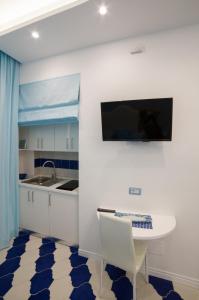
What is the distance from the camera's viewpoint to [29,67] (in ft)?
8.67

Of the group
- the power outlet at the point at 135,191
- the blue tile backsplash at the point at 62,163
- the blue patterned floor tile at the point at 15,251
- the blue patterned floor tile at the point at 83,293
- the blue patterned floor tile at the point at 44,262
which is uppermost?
the blue tile backsplash at the point at 62,163

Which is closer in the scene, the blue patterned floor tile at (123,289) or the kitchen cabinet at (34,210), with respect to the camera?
the blue patterned floor tile at (123,289)

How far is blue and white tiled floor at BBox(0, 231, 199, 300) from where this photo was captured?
1.68 m

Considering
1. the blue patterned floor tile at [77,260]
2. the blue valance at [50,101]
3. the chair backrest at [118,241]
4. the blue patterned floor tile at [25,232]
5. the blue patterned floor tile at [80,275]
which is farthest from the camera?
the blue patterned floor tile at [25,232]

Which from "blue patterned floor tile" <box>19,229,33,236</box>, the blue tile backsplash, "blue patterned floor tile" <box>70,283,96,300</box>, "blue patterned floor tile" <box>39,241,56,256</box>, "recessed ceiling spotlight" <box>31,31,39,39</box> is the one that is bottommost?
"blue patterned floor tile" <box>70,283,96,300</box>

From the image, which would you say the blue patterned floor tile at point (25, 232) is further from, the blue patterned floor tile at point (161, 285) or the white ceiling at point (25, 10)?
the white ceiling at point (25, 10)

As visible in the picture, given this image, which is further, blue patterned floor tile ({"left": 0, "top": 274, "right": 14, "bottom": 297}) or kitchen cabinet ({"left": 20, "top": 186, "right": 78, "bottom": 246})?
kitchen cabinet ({"left": 20, "top": 186, "right": 78, "bottom": 246})

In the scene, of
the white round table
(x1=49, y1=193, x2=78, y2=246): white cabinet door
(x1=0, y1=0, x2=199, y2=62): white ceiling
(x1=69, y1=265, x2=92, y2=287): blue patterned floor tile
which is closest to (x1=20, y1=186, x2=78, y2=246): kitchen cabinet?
(x1=49, y1=193, x2=78, y2=246): white cabinet door

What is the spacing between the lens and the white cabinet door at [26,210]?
107 inches

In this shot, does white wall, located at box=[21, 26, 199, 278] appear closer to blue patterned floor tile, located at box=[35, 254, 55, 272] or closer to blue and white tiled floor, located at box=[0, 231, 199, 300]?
blue and white tiled floor, located at box=[0, 231, 199, 300]

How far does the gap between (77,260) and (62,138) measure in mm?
1747

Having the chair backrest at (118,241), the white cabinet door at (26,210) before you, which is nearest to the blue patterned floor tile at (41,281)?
the chair backrest at (118,241)

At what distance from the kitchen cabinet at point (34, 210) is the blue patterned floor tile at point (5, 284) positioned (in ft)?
2.50

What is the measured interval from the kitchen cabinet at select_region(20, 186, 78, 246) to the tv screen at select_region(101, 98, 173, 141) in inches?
43.7
